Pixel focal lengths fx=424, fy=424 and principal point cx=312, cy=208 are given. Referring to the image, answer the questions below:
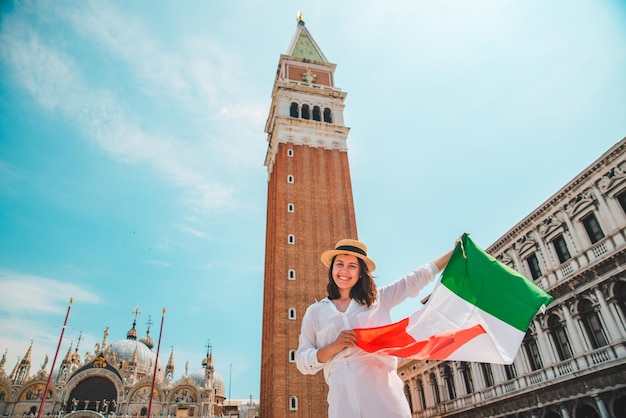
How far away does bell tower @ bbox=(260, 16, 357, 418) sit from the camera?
27.2 meters

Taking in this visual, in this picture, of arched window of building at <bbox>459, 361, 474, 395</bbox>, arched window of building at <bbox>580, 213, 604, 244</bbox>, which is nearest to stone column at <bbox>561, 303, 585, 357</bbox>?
arched window of building at <bbox>580, 213, 604, 244</bbox>

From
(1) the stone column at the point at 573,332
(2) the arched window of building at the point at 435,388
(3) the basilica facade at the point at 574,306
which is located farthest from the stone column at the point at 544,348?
(2) the arched window of building at the point at 435,388

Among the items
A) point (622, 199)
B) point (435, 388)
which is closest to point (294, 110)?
point (435, 388)

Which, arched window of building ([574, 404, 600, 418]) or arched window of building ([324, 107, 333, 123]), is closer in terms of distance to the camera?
arched window of building ([574, 404, 600, 418])

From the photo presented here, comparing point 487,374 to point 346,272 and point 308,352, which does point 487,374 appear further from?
point 308,352

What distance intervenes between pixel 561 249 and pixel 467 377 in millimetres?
9717

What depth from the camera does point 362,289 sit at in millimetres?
3934

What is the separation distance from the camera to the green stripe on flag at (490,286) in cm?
412

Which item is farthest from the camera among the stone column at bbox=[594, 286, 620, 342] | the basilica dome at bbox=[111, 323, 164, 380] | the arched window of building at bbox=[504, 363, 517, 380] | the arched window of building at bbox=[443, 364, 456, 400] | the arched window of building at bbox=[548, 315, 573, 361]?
the basilica dome at bbox=[111, 323, 164, 380]

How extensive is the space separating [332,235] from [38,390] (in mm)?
31038

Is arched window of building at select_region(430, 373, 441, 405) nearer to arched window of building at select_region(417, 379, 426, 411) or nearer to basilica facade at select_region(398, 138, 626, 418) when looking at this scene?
arched window of building at select_region(417, 379, 426, 411)

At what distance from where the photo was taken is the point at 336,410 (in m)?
3.32

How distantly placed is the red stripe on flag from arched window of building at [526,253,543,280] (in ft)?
59.8

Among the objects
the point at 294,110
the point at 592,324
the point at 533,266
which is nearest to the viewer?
the point at 592,324
